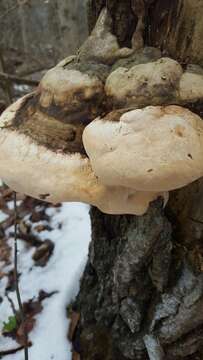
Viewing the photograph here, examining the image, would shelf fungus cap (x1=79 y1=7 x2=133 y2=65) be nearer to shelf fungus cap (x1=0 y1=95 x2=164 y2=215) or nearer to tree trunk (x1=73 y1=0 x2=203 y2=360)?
tree trunk (x1=73 y1=0 x2=203 y2=360)

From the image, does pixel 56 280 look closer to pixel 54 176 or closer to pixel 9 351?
pixel 9 351

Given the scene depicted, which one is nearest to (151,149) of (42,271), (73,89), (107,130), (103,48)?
(107,130)

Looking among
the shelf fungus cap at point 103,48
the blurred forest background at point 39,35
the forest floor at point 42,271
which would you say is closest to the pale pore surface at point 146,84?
the shelf fungus cap at point 103,48

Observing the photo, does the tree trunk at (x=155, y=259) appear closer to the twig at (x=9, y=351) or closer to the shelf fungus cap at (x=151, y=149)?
the shelf fungus cap at (x=151, y=149)

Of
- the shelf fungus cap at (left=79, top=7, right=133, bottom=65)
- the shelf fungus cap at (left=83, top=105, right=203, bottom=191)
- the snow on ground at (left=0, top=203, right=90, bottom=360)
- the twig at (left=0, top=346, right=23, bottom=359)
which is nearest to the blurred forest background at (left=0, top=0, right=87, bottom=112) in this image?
the snow on ground at (left=0, top=203, right=90, bottom=360)

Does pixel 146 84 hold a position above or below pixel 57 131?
above

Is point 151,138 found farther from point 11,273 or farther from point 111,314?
point 11,273
